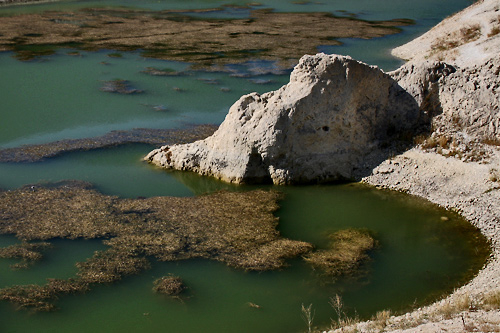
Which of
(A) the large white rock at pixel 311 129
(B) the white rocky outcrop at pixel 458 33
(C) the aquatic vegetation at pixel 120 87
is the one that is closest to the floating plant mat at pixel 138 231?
(A) the large white rock at pixel 311 129

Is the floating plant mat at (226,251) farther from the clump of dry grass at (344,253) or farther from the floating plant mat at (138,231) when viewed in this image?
the clump of dry grass at (344,253)

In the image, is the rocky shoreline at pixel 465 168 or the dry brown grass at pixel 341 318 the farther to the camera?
the rocky shoreline at pixel 465 168

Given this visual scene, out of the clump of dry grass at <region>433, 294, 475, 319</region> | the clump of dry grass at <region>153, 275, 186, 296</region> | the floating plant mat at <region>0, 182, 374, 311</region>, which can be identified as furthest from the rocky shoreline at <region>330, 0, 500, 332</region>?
the clump of dry grass at <region>153, 275, 186, 296</region>

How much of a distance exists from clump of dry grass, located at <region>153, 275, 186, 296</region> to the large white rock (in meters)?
6.29

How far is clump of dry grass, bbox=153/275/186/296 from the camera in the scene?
1348 centimetres

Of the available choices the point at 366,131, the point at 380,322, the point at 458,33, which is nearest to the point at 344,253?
the point at 380,322

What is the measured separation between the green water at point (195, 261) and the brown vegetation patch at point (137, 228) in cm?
38

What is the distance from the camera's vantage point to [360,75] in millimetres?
19875

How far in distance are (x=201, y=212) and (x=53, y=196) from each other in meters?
4.62

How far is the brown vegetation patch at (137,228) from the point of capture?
46.6ft

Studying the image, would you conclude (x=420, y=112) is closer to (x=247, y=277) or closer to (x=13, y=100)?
(x=247, y=277)

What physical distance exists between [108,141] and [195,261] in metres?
10.3

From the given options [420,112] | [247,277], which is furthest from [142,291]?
[420,112]

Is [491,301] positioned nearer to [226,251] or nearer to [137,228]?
[226,251]
